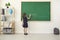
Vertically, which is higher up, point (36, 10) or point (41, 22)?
point (36, 10)

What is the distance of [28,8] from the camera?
11.5 feet

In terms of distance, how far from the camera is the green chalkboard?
3.50 metres

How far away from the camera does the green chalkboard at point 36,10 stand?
11.5 ft

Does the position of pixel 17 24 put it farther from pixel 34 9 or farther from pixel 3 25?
pixel 34 9

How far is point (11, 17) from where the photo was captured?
3.53m

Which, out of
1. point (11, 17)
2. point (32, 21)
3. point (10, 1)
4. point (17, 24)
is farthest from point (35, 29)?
point (10, 1)

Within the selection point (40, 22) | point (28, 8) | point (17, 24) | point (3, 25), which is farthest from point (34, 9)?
point (3, 25)

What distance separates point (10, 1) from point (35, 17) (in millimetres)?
816

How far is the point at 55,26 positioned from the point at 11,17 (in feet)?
4.05

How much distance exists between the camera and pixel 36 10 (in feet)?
11.5

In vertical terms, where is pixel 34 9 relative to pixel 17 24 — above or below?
above

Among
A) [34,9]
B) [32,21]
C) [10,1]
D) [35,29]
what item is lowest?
[35,29]

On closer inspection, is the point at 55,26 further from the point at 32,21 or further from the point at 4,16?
the point at 4,16

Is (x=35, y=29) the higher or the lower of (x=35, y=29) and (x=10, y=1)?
the lower
